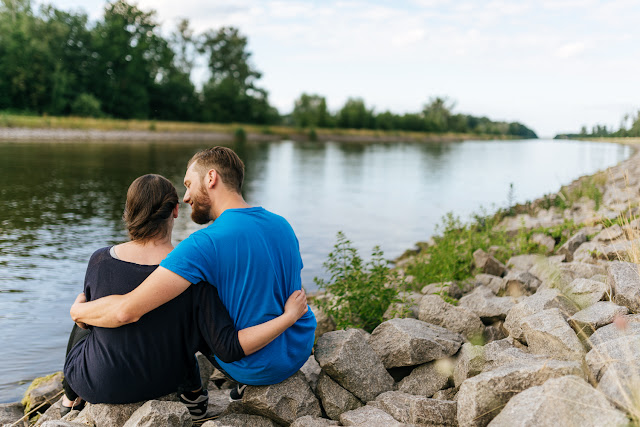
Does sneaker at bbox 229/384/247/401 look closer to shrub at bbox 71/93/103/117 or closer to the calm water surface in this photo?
the calm water surface

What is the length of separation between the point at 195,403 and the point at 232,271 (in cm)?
106

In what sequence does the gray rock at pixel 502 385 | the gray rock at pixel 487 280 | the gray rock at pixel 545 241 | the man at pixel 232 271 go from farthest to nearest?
the gray rock at pixel 545 241
the gray rock at pixel 487 280
the man at pixel 232 271
the gray rock at pixel 502 385

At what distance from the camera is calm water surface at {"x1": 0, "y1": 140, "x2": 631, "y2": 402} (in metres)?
6.96

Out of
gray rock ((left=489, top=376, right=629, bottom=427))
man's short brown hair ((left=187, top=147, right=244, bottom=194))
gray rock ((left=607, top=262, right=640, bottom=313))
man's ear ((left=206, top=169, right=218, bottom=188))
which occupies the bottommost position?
gray rock ((left=489, top=376, right=629, bottom=427))

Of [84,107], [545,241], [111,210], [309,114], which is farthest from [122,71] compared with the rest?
[545,241]

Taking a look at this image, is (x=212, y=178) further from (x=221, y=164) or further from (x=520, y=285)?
(x=520, y=285)

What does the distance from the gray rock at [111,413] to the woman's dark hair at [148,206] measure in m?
1.07

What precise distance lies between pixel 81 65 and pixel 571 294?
6492 centimetres

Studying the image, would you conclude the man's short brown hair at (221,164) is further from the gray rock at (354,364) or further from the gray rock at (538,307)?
the gray rock at (538,307)

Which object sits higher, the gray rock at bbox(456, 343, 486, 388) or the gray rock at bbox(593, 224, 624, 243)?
the gray rock at bbox(593, 224, 624, 243)

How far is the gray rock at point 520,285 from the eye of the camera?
221 inches

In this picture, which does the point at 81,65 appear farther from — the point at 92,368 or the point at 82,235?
the point at 92,368

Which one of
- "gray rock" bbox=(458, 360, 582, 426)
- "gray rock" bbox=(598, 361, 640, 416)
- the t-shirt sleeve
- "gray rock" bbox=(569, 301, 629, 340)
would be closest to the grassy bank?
the t-shirt sleeve

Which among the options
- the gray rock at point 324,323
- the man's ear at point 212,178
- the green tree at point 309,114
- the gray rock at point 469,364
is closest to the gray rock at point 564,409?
the gray rock at point 469,364
